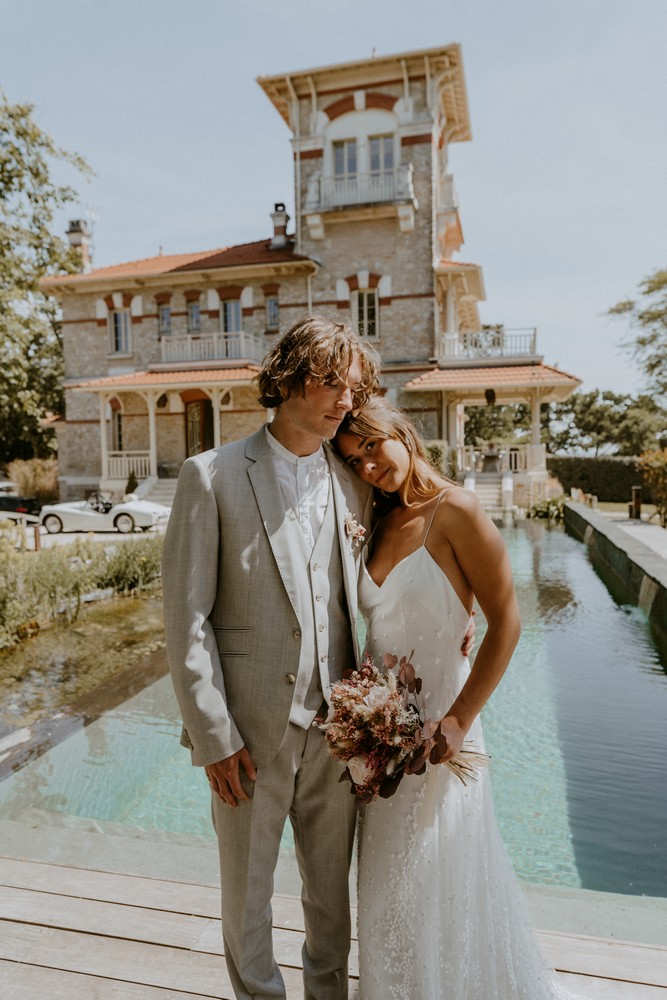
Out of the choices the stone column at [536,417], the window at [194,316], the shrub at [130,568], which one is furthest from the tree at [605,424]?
the shrub at [130,568]

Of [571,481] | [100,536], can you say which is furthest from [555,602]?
[571,481]

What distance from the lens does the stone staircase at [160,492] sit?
2061cm

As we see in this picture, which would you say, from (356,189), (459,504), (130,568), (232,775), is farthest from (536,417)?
(232,775)

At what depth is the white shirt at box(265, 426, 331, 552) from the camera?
1.95 metres

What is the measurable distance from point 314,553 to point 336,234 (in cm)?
2178

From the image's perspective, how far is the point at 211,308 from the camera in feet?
75.6

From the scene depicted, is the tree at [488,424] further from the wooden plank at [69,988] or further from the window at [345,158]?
the wooden plank at [69,988]

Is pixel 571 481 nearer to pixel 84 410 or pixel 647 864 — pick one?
pixel 84 410

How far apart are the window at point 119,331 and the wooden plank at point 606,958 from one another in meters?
24.2

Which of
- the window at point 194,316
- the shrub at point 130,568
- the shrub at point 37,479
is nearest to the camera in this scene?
the shrub at point 130,568

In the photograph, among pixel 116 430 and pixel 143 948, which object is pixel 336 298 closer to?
pixel 116 430

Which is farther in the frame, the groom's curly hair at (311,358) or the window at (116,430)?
the window at (116,430)

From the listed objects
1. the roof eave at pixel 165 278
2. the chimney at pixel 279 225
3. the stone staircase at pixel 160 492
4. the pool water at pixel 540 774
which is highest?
the chimney at pixel 279 225

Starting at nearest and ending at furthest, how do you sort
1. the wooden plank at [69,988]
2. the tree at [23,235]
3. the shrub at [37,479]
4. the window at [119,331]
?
the wooden plank at [69,988] → the tree at [23,235] → the window at [119,331] → the shrub at [37,479]
